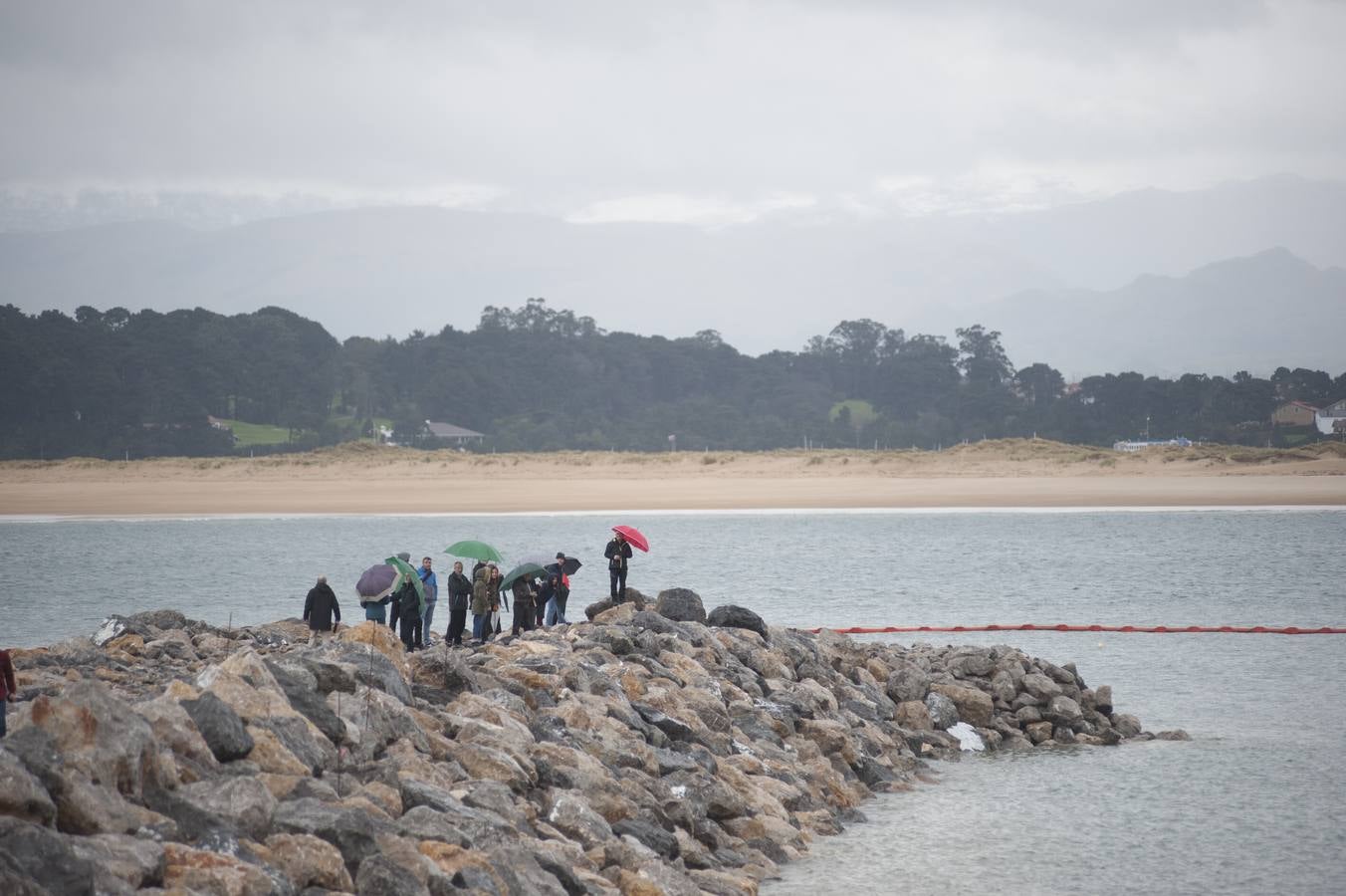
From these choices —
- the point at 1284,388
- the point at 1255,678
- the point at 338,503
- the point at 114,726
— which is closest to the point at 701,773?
the point at 114,726

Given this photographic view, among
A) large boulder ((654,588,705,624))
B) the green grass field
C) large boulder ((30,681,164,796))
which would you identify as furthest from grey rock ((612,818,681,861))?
the green grass field

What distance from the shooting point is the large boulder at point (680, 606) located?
18.6m

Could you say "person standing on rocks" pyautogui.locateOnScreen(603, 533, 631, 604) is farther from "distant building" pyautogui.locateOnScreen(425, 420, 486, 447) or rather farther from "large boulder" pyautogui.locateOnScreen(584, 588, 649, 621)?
"distant building" pyautogui.locateOnScreen(425, 420, 486, 447)

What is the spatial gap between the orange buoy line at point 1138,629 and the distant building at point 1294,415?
97450mm

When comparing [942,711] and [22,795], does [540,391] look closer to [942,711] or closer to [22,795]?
[942,711]

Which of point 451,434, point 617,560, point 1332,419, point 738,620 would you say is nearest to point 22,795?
point 738,620

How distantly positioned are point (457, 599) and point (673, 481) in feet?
157

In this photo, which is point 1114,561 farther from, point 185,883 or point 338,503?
point 185,883

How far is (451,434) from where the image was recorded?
117 metres

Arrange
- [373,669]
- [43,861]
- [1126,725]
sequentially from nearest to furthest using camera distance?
[43,861] < [373,669] < [1126,725]

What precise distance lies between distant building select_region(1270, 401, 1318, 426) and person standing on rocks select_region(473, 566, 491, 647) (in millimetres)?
111848

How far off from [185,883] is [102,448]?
103648mm

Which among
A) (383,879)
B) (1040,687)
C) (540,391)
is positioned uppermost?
(540,391)

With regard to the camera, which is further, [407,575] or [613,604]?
[613,604]
